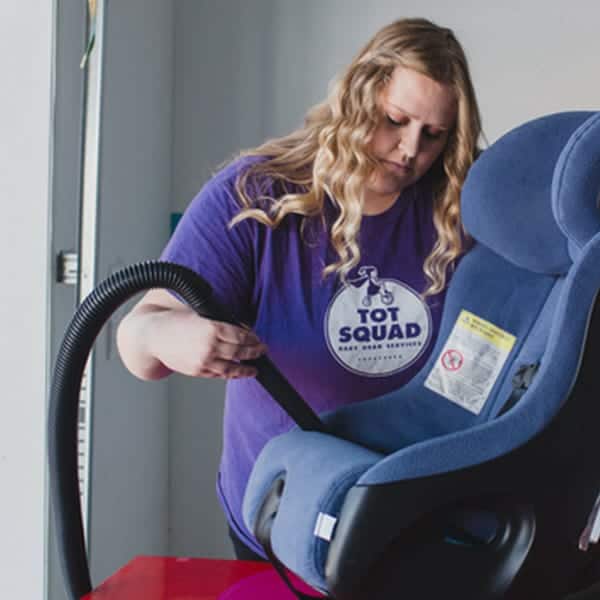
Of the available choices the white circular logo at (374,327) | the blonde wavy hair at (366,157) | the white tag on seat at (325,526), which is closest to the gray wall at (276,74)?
the blonde wavy hair at (366,157)

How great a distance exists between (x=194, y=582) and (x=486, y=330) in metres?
0.47

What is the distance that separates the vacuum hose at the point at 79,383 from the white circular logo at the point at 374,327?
0.99 ft

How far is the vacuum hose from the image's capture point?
87 cm

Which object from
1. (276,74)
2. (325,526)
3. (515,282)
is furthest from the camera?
(276,74)

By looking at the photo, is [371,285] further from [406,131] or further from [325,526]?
[325,526]

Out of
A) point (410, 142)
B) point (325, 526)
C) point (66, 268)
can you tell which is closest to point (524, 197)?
point (410, 142)

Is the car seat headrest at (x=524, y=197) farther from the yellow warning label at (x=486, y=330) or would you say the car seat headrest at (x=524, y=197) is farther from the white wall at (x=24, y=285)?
the white wall at (x=24, y=285)

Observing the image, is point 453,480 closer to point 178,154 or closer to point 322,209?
point 322,209

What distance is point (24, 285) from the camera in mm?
1932

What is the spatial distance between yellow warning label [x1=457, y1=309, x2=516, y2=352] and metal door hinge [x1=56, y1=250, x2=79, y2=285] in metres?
1.15

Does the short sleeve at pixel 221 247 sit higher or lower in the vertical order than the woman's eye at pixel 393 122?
lower

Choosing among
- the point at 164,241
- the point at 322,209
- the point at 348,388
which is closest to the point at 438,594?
the point at 348,388

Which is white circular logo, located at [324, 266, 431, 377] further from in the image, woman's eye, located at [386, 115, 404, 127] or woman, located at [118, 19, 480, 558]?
woman's eye, located at [386, 115, 404, 127]

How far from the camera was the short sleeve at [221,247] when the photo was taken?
120 centimetres
